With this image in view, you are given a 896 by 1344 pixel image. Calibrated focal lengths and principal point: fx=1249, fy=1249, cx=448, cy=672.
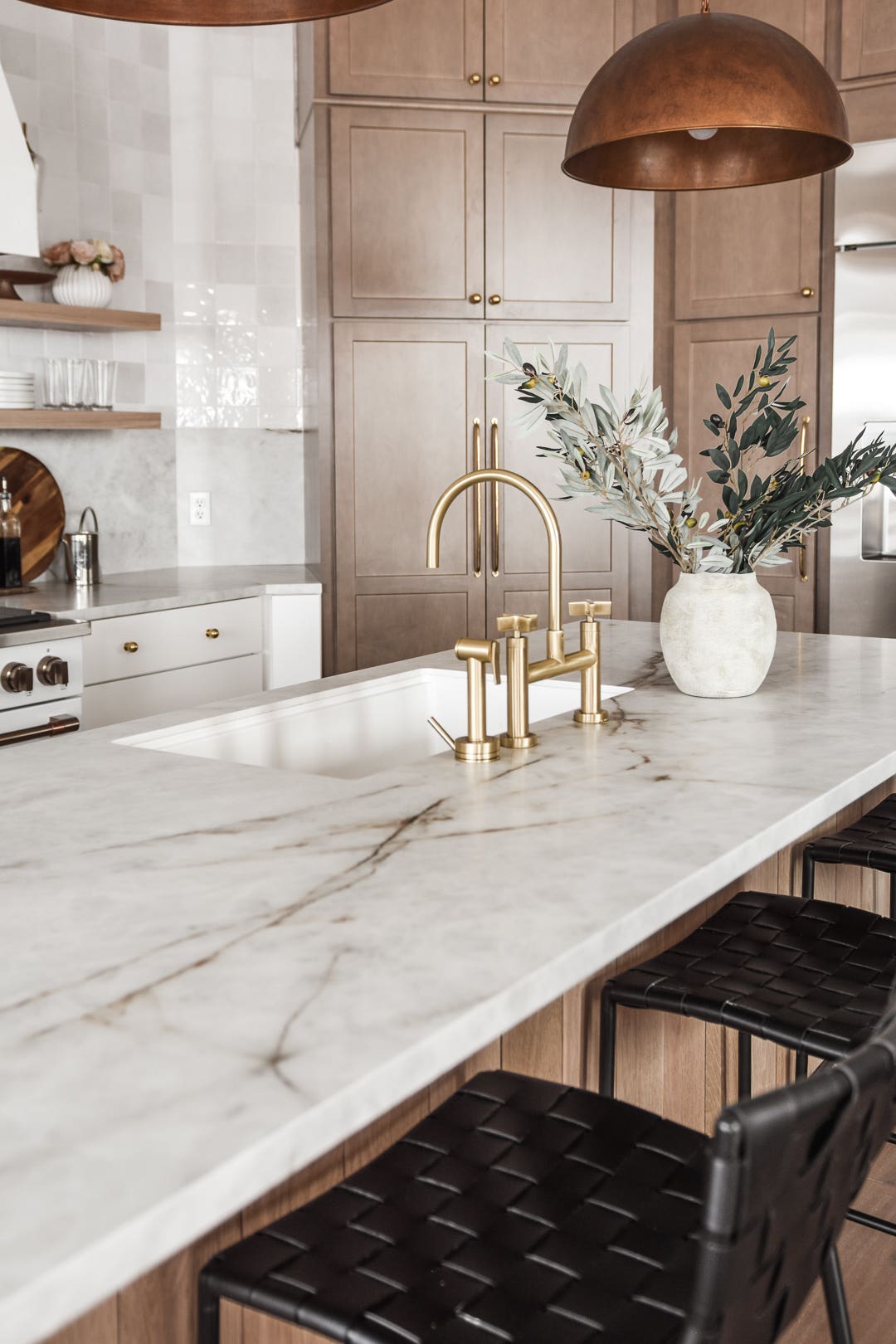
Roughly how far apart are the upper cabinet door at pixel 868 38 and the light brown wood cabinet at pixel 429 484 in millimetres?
1009

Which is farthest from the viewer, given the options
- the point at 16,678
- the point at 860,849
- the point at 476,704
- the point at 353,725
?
the point at 16,678

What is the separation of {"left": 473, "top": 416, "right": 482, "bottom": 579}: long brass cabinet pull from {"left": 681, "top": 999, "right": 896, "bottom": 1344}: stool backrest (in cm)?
321

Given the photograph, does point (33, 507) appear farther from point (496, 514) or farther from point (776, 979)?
point (776, 979)

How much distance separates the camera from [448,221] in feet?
12.8

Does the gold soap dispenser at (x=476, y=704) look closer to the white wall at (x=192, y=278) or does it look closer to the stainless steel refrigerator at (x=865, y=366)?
the stainless steel refrigerator at (x=865, y=366)

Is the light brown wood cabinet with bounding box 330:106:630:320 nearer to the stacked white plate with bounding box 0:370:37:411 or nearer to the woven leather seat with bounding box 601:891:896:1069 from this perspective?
the stacked white plate with bounding box 0:370:37:411

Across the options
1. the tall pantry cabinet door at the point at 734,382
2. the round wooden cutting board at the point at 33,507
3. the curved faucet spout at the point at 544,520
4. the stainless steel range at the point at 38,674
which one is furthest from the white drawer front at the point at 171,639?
the curved faucet spout at the point at 544,520

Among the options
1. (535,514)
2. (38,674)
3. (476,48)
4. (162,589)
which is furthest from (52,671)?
(476,48)

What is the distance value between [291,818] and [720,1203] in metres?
0.74

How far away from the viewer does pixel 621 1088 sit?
1627 millimetres

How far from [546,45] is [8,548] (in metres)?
2.25

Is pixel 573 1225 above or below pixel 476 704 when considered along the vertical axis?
below

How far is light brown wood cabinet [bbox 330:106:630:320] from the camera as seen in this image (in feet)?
12.6

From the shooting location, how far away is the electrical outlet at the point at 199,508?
14.1 ft
